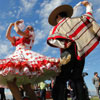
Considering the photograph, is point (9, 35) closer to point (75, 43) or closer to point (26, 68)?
point (26, 68)

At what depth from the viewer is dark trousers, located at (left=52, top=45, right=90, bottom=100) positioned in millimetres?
2627

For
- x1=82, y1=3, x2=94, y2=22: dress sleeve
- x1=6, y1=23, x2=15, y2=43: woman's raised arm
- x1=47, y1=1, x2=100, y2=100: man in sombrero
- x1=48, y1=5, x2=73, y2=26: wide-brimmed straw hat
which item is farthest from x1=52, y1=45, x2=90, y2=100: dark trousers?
x1=6, y1=23, x2=15, y2=43: woman's raised arm

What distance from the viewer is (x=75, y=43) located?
8.71 ft

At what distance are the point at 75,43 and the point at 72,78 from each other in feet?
1.98

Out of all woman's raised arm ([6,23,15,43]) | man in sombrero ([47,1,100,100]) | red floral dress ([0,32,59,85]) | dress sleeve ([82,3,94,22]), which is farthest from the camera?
woman's raised arm ([6,23,15,43])

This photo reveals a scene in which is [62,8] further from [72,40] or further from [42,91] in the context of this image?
[42,91]

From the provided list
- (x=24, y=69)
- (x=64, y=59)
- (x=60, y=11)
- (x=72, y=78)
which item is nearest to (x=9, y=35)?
(x=24, y=69)

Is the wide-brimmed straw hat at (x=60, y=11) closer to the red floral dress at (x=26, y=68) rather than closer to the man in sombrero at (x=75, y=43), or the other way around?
the man in sombrero at (x=75, y=43)

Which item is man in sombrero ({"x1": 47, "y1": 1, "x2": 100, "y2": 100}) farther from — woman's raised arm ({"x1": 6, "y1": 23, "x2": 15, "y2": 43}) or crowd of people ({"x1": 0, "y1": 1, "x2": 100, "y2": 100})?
woman's raised arm ({"x1": 6, "y1": 23, "x2": 15, "y2": 43})

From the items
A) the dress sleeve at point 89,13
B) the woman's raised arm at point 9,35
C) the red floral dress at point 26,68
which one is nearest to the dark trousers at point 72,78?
the red floral dress at point 26,68

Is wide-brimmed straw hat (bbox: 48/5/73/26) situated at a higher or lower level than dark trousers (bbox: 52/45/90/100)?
higher

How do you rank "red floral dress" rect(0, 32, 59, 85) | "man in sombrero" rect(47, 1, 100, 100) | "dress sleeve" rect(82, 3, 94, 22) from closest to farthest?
"man in sombrero" rect(47, 1, 100, 100) → "dress sleeve" rect(82, 3, 94, 22) → "red floral dress" rect(0, 32, 59, 85)

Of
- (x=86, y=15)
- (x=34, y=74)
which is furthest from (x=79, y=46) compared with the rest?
(x=34, y=74)

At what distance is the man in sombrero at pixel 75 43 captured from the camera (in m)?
A: 2.62
